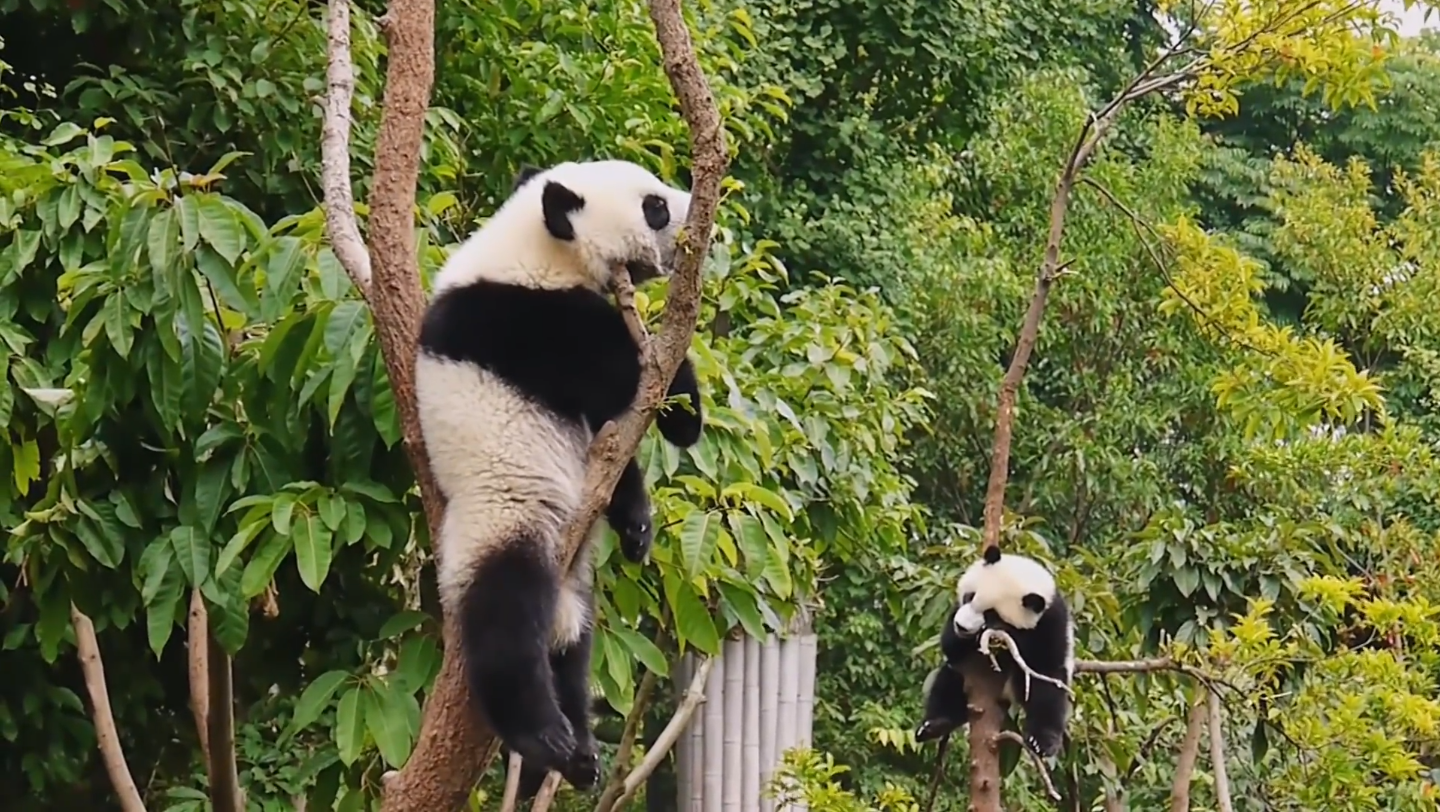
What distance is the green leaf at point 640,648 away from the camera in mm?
3383

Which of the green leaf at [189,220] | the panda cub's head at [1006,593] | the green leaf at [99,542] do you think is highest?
the panda cub's head at [1006,593]

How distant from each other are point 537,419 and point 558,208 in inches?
16.5

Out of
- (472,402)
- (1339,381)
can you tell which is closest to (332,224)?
(472,402)

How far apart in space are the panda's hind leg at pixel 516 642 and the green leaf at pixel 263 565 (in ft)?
1.05

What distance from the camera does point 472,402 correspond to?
2.86 meters

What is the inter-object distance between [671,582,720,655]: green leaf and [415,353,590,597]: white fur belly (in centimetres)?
51

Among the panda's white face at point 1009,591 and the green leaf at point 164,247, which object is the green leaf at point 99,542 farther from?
the panda's white face at point 1009,591

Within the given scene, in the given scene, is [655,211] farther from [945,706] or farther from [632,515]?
[945,706]

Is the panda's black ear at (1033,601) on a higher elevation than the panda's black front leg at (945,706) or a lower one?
higher

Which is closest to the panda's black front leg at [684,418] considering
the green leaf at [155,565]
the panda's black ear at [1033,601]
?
the green leaf at [155,565]

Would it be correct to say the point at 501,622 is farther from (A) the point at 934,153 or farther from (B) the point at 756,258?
(A) the point at 934,153

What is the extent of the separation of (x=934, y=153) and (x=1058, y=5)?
4.58ft

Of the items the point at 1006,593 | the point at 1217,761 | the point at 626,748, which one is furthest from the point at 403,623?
the point at 1006,593

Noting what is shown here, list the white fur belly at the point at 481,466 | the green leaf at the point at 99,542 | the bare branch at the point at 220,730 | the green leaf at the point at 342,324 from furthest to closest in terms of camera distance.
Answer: the bare branch at the point at 220,730
the green leaf at the point at 99,542
the green leaf at the point at 342,324
the white fur belly at the point at 481,466
